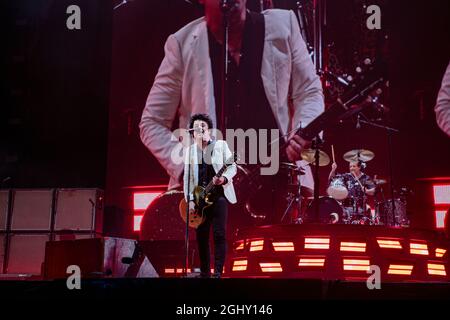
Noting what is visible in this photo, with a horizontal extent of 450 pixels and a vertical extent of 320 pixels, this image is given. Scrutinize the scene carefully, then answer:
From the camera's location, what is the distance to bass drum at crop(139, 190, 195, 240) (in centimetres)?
694

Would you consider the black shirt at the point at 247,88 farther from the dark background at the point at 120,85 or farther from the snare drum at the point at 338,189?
the snare drum at the point at 338,189

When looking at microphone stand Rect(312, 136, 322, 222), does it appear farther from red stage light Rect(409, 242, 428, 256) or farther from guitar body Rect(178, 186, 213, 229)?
guitar body Rect(178, 186, 213, 229)

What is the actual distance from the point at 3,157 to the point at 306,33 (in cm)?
521

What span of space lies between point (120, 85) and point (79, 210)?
1.97 metres

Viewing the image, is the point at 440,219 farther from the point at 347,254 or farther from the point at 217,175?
the point at 217,175

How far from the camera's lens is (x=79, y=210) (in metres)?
7.84

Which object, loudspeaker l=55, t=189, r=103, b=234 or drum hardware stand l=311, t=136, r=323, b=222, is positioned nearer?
drum hardware stand l=311, t=136, r=323, b=222

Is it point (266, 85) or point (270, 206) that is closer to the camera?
point (270, 206)

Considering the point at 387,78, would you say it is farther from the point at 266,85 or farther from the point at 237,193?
the point at 237,193

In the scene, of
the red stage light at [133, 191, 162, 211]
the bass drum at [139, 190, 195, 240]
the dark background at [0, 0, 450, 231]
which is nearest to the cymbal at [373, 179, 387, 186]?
the dark background at [0, 0, 450, 231]

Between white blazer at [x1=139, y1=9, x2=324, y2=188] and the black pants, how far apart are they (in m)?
2.44

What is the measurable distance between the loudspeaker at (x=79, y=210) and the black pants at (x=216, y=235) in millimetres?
2987
